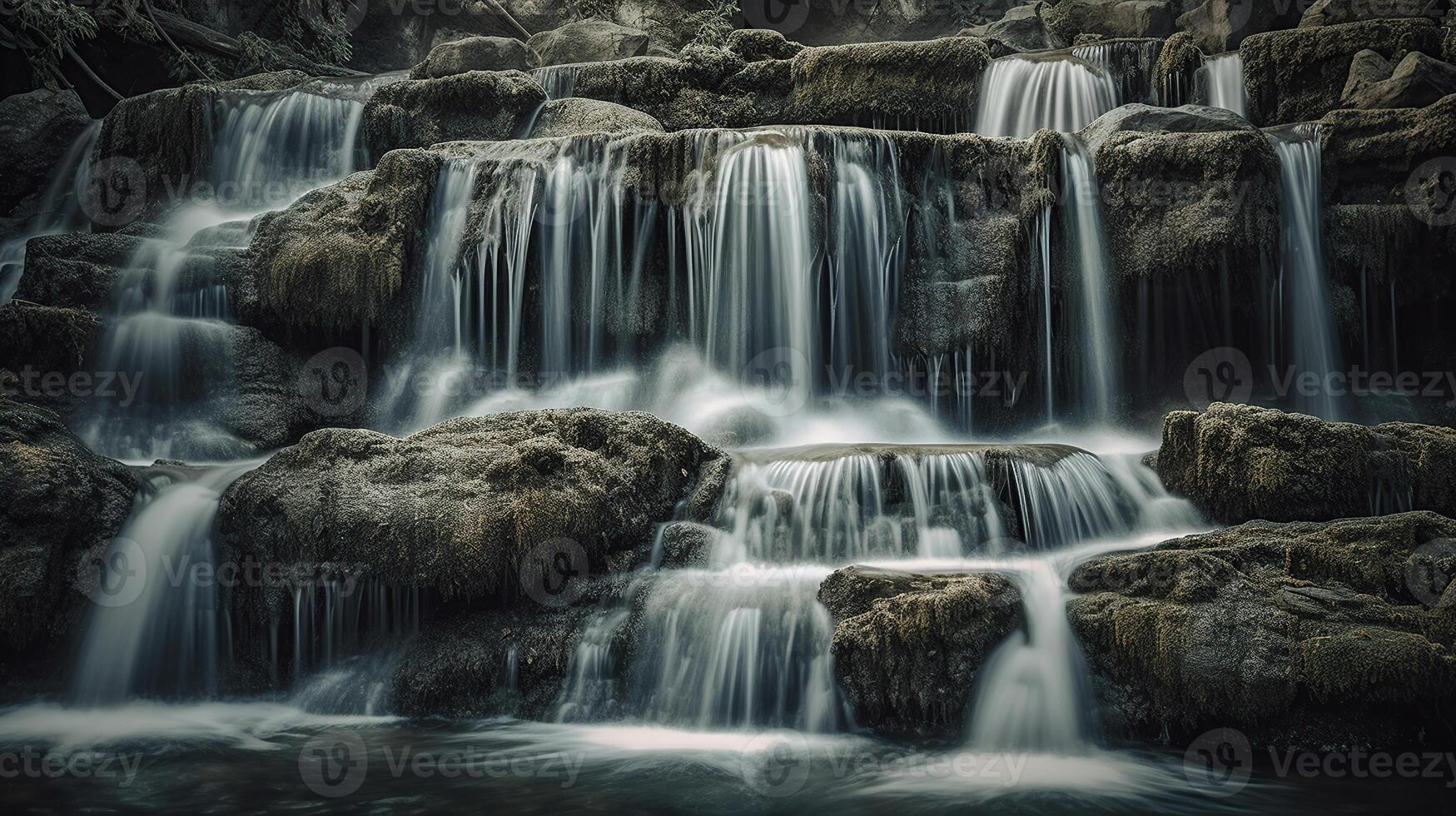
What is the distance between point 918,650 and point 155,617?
173 inches

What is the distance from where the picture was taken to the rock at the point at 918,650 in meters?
5.06

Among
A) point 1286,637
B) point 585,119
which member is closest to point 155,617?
point 1286,637

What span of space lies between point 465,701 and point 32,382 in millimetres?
4906

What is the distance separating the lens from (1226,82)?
1156cm

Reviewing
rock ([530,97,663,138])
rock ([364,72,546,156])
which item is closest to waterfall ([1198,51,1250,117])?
rock ([530,97,663,138])

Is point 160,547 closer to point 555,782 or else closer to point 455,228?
point 555,782

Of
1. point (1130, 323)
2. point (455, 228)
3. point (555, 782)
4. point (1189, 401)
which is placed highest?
point (455, 228)

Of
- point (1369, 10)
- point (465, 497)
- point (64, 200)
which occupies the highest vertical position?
point (1369, 10)

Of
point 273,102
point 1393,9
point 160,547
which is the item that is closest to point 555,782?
point 160,547

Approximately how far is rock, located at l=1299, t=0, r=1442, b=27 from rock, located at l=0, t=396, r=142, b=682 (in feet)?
41.6

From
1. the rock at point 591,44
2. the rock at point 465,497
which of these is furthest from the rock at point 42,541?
the rock at point 591,44

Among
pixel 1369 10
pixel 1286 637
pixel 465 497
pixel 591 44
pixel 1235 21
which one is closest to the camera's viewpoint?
pixel 1286 637

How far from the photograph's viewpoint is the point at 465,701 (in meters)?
5.74

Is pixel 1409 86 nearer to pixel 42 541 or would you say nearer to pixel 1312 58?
pixel 1312 58
